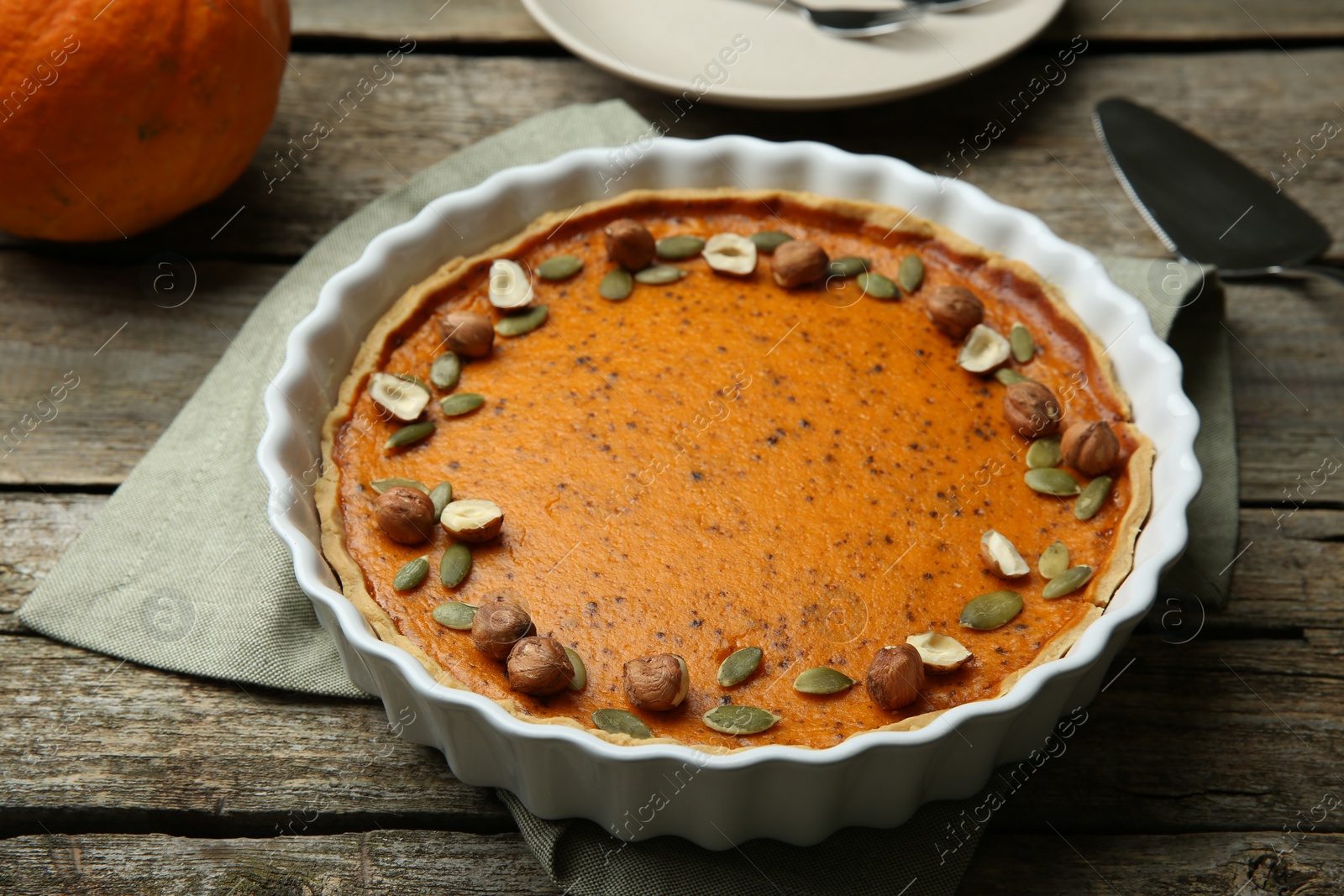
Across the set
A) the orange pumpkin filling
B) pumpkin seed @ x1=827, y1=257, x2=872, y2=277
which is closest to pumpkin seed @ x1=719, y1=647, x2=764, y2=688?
the orange pumpkin filling

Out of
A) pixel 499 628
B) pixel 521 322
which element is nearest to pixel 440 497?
pixel 499 628

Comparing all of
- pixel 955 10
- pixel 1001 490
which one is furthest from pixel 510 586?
pixel 955 10

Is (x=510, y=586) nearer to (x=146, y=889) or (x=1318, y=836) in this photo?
(x=146, y=889)

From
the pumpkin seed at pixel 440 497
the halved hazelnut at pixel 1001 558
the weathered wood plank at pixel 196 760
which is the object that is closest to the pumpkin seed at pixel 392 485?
the pumpkin seed at pixel 440 497

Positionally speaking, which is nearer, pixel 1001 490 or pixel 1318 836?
pixel 1318 836

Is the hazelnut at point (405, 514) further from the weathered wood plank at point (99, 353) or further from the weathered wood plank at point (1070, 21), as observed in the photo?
the weathered wood plank at point (1070, 21)

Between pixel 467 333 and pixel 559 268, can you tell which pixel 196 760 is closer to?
pixel 467 333
